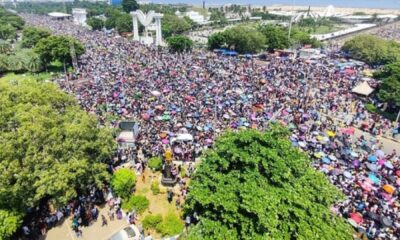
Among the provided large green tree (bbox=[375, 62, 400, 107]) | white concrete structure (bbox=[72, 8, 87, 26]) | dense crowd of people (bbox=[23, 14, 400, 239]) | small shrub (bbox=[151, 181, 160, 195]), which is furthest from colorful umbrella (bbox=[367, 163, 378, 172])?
white concrete structure (bbox=[72, 8, 87, 26])

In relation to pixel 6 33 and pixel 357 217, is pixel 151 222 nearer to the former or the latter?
pixel 357 217

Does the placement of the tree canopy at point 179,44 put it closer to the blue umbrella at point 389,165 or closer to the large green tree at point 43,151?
the large green tree at point 43,151

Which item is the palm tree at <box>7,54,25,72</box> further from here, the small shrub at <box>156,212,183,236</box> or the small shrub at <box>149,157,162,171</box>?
the small shrub at <box>156,212,183,236</box>

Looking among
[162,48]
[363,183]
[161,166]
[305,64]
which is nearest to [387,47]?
[305,64]

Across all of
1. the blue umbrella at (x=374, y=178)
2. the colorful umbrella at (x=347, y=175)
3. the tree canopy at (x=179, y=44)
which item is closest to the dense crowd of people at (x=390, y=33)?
the tree canopy at (x=179, y=44)

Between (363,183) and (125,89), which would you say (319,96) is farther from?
(125,89)

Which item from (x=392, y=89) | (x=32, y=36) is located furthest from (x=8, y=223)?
(x=32, y=36)
